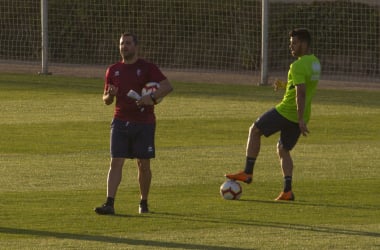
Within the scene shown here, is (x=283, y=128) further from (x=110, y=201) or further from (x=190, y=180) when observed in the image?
(x=110, y=201)

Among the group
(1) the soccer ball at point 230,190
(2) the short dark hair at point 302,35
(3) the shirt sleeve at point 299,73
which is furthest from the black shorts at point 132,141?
(2) the short dark hair at point 302,35

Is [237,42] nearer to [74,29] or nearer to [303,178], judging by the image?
[74,29]

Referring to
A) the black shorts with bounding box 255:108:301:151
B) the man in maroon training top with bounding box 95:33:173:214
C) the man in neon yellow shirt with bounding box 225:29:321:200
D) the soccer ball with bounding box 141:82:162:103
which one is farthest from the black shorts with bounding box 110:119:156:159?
the black shorts with bounding box 255:108:301:151

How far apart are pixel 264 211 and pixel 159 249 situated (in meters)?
2.27

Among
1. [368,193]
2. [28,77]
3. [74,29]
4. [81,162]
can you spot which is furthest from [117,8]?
[368,193]

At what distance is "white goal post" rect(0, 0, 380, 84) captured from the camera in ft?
97.4

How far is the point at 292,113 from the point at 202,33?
1676 centimetres

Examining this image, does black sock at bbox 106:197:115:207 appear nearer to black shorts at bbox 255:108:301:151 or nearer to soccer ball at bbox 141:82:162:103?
soccer ball at bbox 141:82:162:103

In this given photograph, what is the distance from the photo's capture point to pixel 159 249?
11.7 meters

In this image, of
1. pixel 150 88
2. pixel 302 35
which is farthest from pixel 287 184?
pixel 150 88

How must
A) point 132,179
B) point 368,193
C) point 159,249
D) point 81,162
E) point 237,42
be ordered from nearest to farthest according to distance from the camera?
point 159,249
point 368,193
point 132,179
point 81,162
point 237,42

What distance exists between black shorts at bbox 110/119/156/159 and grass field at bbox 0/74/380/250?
56cm

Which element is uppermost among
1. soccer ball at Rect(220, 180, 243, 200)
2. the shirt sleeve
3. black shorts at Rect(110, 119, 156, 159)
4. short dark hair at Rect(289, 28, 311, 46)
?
short dark hair at Rect(289, 28, 311, 46)

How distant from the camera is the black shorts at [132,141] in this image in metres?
13.5
